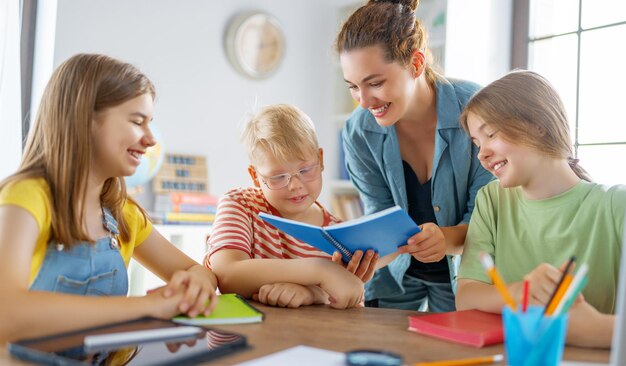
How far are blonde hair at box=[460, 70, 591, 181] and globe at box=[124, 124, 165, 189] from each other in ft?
6.65

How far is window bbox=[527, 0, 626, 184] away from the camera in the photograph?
287 centimetres

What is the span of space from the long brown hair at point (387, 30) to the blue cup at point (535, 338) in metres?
1.10

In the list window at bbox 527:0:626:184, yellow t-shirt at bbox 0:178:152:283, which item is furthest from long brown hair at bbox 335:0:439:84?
window at bbox 527:0:626:184

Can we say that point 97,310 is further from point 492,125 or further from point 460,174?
point 460,174

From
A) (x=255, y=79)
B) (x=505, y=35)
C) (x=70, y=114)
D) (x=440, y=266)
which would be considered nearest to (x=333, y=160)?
(x=255, y=79)

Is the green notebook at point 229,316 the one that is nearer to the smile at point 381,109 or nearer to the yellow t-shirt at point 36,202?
the yellow t-shirt at point 36,202

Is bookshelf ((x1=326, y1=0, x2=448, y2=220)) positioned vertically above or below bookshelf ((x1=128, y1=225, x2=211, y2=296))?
above

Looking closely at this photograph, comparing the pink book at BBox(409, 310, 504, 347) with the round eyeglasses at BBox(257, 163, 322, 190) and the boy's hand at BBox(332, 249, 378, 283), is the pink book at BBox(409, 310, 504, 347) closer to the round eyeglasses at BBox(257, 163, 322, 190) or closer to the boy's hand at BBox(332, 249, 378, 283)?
the boy's hand at BBox(332, 249, 378, 283)

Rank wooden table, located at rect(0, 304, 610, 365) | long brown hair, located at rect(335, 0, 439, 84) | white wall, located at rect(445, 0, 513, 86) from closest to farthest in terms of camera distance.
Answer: wooden table, located at rect(0, 304, 610, 365) → long brown hair, located at rect(335, 0, 439, 84) → white wall, located at rect(445, 0, 513, 86)

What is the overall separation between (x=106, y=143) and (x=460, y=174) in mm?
1010

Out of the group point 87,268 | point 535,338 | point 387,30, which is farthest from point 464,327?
point 387,30

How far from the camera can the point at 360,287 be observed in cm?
133

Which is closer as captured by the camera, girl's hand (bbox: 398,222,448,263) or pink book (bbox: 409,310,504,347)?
pink book (bbox: 409,310,504,347)

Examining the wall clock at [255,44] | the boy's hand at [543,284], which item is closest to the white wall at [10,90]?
the wall clock at [255,44]
